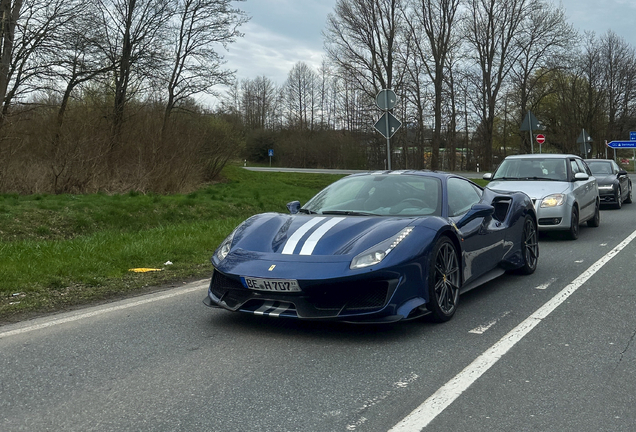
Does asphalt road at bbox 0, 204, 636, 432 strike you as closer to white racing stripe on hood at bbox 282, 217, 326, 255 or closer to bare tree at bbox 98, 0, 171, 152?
white racing stripe on hood at bbox 282, 217, 326, 255

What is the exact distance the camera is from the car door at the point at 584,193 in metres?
11.7

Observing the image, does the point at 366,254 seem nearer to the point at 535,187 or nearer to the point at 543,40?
the point at 535,187

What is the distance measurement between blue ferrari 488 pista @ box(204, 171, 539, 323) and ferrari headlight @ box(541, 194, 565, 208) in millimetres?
4562

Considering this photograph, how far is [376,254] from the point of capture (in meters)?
4.82

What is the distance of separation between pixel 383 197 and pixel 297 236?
50.4 inches

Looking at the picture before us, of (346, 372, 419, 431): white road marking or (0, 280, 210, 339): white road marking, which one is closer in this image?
(346, 372, 419, 431): white road marking

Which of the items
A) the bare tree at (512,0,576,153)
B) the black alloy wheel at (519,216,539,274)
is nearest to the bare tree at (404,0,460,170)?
the bare tree at (512,0,576,153)

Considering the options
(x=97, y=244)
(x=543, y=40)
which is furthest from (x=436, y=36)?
(x=97, y=244)

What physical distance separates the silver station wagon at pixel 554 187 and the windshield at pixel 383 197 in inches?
209

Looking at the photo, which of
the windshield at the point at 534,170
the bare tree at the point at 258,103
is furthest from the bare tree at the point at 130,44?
the bare tree at the point at 258,103

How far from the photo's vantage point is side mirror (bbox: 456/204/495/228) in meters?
6.08

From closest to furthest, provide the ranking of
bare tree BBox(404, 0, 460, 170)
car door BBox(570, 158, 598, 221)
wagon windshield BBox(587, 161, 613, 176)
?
car door BBox(570, 158, 598, 221) < wagon windshield BBox(587, 161, 613, 176) < bare tree BBox(404, 0, 460, 170)

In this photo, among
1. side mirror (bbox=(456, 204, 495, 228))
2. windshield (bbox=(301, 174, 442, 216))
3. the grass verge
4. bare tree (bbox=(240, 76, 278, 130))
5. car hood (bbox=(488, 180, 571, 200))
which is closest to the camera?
windshield (bbox=(301, 174, 442, 216))

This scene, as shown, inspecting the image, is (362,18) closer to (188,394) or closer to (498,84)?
(498,84)
